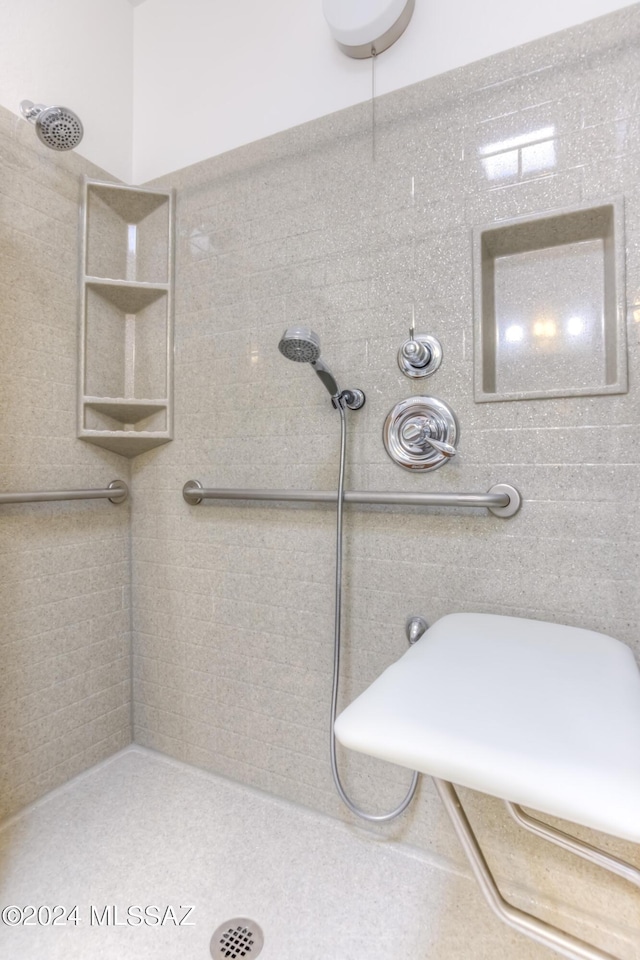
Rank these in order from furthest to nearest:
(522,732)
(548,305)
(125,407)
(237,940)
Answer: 1. (125,407)
2. (548,305)
3. (237,940)
4. (522,732)

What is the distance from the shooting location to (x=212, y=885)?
3.38ft

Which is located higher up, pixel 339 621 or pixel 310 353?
pixel 310 353

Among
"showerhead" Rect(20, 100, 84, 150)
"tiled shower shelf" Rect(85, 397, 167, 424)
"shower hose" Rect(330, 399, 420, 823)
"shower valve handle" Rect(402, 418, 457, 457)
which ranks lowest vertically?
"shower hose" Rect(330, 399, 420, 823)

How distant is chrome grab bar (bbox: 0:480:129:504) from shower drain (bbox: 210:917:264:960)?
1.06 m

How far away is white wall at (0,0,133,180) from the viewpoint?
1.20 meters

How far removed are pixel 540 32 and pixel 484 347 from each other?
688mm

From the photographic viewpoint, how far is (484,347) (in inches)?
40.8

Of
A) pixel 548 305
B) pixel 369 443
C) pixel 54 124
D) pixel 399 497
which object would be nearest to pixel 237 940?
pixel 399 497

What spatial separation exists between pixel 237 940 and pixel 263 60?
2.16 m

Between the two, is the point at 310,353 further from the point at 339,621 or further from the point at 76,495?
the point at 76,495

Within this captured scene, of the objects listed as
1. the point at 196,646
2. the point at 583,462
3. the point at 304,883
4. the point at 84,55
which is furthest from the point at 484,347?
the point at 84,55

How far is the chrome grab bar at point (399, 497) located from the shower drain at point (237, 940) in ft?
2.98

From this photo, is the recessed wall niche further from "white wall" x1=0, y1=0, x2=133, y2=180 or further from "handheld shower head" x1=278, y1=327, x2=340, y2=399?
"white wall" x1=0, y1=0, x2=133, y2=180

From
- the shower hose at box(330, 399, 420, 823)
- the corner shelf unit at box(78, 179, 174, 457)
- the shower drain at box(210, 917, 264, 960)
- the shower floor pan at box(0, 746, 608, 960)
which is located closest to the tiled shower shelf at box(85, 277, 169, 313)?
the corner shelf unit at box(78, 179, 174, 457)
